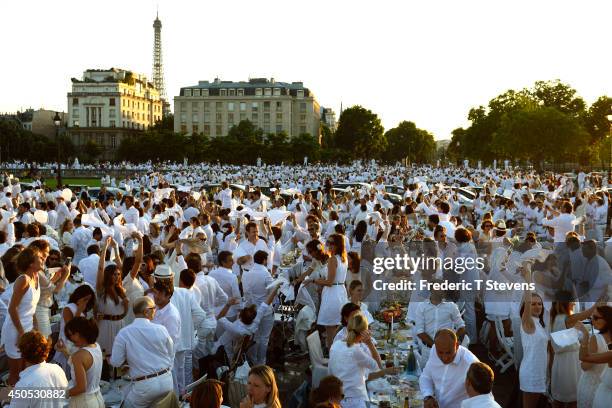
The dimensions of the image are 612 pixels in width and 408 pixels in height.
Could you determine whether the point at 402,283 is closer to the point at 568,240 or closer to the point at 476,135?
the point at 568,240

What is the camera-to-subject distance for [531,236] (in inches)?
406

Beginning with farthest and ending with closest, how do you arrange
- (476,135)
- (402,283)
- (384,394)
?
(476,135), (402,283), (384,394)

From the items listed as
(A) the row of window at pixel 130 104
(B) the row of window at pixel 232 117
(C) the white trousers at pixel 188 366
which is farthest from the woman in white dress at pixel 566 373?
(A) the row of window at pixel 130 104

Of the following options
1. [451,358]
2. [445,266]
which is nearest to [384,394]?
[451,358]

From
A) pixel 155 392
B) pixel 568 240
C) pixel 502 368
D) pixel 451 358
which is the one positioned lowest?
pixel 502 368

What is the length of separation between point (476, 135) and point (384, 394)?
243 feet

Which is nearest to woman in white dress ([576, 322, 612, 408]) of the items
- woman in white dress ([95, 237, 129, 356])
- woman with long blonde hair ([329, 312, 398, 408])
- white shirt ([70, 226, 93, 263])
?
woman with long blonde hair ([329, 312, 398, 408])

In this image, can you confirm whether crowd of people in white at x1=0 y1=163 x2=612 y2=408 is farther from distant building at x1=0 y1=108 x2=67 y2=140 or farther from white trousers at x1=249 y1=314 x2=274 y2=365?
distant building at x1=0 y1=108 x2=67 y2=140

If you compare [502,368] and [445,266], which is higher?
[445,266]

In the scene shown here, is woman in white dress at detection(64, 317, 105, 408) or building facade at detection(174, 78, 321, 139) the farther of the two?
building facade at detection(174, 78, 321, 139)

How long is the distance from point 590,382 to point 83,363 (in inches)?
177

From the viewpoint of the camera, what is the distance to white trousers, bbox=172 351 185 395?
7104 millimetres

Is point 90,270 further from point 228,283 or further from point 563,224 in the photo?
point 563,224

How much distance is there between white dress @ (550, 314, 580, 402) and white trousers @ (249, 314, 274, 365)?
3.60m
